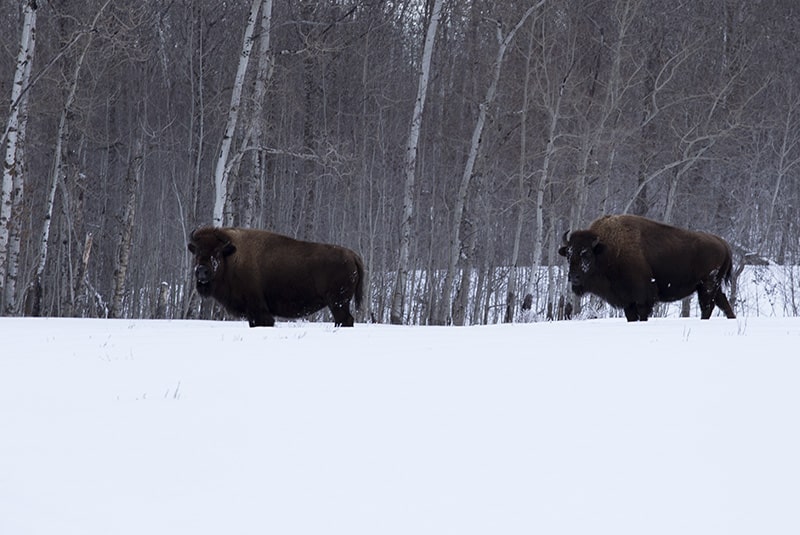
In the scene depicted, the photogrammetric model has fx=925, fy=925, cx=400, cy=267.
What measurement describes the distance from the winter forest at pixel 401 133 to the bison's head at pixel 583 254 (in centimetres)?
625

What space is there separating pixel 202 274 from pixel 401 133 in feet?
58.6

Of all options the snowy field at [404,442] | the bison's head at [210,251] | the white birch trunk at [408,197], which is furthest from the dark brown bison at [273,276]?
the white birch trunk at [408,197]

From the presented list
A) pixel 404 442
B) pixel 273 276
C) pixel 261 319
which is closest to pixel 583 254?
pixel 273 276

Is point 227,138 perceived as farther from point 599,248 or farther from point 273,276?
point 599,248

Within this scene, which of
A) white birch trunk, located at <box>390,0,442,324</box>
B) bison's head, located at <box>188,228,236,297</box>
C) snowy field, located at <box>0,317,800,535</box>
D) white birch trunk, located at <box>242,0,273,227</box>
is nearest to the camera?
snowy field, located at <box>0,317,800,535</box>

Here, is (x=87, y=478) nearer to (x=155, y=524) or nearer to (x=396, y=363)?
(x=155, y=524)

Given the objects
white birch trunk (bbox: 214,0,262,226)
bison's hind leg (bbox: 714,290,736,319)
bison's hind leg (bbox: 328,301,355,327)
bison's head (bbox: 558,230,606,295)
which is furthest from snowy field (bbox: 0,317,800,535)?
white birch trunk (bbox: 214,0,262,226)

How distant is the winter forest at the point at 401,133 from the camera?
2044cm

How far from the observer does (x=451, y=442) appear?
502cm

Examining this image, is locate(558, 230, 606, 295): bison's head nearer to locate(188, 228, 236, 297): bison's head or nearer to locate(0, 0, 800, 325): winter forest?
locate(188, 228, 236, 297): bison's head

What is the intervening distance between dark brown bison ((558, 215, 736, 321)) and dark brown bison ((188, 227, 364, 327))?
3257 mm

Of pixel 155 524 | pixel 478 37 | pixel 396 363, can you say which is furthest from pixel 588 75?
pixel 155 524

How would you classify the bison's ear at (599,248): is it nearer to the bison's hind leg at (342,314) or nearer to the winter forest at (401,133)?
the bison's hind leg at (342,314)

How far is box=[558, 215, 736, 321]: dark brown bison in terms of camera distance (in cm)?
1326
